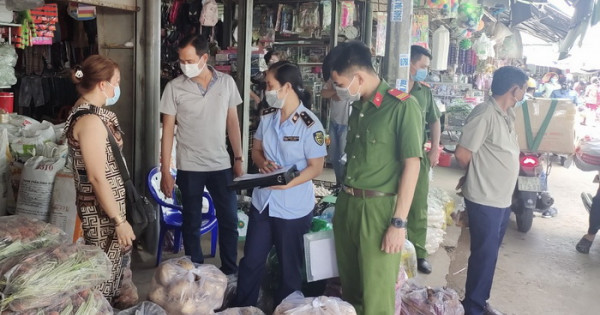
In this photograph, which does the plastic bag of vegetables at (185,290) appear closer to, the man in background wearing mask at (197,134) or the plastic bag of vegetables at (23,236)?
the plastic bag of vegetables at (23,236)

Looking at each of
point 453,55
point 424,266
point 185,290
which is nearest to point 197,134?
point 185,290

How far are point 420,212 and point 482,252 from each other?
1.04 m

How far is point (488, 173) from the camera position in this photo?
3.24 metres

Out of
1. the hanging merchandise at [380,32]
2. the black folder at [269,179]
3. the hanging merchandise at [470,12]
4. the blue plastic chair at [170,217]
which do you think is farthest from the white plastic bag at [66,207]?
the hanging merchandise at [380,32]

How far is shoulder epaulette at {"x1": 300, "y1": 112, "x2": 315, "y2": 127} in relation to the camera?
2823 mm

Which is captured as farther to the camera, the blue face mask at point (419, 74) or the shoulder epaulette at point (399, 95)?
the blue face mask at point (419, 74)

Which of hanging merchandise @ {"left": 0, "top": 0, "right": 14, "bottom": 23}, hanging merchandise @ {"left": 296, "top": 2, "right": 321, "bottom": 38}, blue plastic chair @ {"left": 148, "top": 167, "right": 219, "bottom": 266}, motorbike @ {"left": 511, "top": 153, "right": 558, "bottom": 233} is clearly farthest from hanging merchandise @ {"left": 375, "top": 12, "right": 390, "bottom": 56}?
hanging merchandise @ {"left": 0, "top": 0, "right": 14, "bottom": 23}

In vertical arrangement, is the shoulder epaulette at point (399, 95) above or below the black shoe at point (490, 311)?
Answer: above

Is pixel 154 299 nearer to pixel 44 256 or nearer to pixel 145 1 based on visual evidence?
pixel 44 256

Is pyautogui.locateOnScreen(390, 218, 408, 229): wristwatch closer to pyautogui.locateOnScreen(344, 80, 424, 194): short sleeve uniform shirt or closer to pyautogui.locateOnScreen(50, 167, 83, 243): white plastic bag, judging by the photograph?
pyautogui.locateOnScreen(344, 80, 424, 194): short sleeve uniform shirt

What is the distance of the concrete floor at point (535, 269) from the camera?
3781 millimetres

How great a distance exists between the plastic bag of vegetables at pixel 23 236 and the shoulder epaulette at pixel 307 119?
132 cm

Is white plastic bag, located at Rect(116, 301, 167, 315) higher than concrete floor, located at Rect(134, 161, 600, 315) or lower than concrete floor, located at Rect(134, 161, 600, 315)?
higher

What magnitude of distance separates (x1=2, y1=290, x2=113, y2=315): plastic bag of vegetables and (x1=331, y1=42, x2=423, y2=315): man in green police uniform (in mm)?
1215
